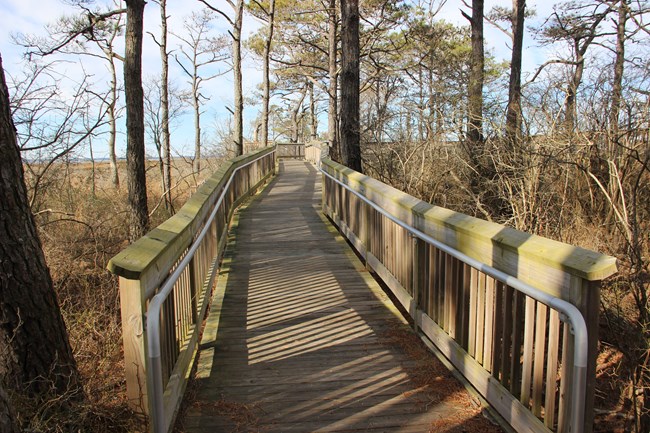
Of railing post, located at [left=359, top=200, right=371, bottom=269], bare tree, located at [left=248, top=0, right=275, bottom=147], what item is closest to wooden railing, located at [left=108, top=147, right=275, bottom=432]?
railing post, located at [left=359, top=200, right=371, bottom=269]

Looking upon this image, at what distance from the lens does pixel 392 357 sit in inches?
166

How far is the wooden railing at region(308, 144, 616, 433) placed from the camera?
231 cm

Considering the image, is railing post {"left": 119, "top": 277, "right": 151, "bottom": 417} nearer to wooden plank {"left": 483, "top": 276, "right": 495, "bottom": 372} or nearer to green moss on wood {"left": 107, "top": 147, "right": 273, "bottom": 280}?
green moss on wood {"left": 107, "top": 147, "right": 273, "bottom": 280}

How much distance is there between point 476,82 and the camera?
40.8ft

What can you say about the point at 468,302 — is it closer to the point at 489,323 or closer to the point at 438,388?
the point at 489,323

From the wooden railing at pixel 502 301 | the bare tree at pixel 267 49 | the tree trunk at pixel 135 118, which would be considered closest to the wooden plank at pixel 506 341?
the wooden railing at pixel 502 301

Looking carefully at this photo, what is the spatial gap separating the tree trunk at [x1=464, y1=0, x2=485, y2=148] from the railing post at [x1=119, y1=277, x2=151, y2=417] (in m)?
7.02

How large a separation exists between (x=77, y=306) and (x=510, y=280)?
585 cm

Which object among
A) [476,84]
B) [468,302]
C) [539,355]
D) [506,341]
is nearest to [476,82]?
[476,84]

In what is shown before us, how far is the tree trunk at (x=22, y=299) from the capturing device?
9.18ft

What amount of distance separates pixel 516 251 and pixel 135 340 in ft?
6.37

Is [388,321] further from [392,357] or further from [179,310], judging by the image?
[179,310]

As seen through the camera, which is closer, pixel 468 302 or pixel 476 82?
pixel 468 302

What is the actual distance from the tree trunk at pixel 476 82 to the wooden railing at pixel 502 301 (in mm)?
4502
